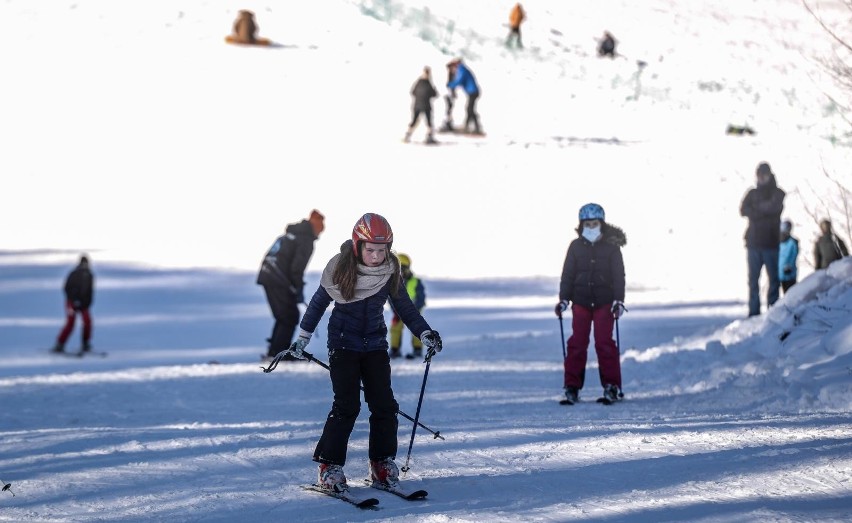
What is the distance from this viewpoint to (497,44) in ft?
137

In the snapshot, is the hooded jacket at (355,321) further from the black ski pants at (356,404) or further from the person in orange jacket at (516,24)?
the person in orange jacket at (516,24)

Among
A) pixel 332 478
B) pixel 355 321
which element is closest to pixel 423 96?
pixel 355 321

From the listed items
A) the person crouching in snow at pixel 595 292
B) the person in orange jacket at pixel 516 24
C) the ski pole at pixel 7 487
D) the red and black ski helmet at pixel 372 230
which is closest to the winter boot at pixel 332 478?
the red and black ski helmet at pixel 372 230

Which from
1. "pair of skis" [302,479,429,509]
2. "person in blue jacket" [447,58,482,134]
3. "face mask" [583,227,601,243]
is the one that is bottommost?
"pair of skis" [302,479,429,509]

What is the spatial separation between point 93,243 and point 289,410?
1670 centimetres

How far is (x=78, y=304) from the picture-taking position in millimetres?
17406

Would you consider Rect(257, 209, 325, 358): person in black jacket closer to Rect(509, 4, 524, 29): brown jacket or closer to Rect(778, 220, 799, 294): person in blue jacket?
Rect(778, 220, 799, 294): person in blue jacket

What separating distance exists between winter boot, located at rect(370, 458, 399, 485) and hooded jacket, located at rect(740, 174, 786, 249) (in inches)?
356

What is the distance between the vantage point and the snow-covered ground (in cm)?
692

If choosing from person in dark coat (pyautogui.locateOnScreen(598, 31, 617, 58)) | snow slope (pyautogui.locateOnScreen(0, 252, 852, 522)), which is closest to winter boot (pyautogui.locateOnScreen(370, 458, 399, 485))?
snow slope (pyautogui.locateOnScreen(0, 252, 852, 522))

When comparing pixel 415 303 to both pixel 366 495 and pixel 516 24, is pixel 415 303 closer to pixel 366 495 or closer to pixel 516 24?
pixel 366 495

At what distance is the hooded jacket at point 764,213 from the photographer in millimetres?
14594

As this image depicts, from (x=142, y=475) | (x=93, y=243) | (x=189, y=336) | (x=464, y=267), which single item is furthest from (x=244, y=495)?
(x=93, y=243)

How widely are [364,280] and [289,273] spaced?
297 inches
